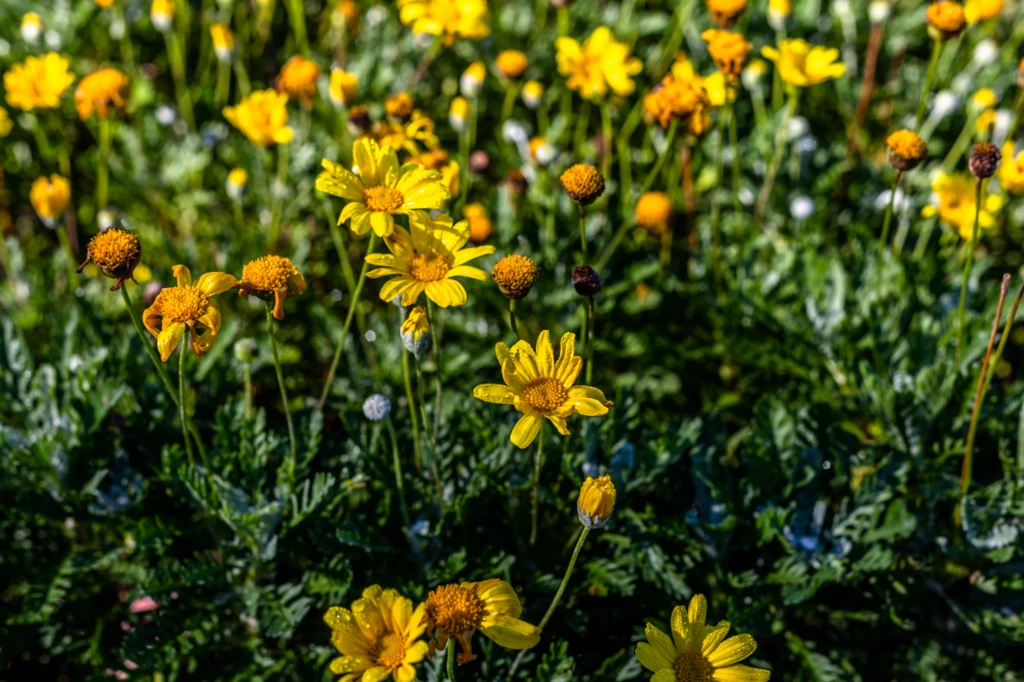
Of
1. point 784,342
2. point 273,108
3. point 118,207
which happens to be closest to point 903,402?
point 784,342

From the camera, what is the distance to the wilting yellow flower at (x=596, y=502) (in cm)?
160

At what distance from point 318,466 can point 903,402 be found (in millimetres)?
1676

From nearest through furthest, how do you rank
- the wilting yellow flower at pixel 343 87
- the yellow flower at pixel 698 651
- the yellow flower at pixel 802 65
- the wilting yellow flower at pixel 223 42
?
the yellow flower at pixel 698 651
the wilting yellow flower at pixel 343 87
the yellow flower at pixel 802 65
the wilting yellow flower at pixel 223 42

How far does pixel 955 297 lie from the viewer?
2.88m

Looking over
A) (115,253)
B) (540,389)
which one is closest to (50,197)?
(115,253)

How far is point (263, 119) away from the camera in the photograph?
281 centimetres

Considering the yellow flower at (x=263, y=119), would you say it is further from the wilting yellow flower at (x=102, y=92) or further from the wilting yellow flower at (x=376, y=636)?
the wilting yellow flower at (x=376, y=636)

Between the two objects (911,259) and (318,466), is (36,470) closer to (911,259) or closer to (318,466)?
(318,466)

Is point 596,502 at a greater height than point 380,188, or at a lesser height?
lesser

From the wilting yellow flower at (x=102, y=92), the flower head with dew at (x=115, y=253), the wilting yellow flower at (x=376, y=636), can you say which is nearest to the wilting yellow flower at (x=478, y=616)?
the wilting yellow flower at (x=376, y=636)

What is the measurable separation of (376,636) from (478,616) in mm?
220

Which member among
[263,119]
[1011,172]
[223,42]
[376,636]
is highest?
[223,42]

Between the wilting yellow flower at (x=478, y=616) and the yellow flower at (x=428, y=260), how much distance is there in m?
0.58

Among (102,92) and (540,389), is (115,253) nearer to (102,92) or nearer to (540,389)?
(540,389)
